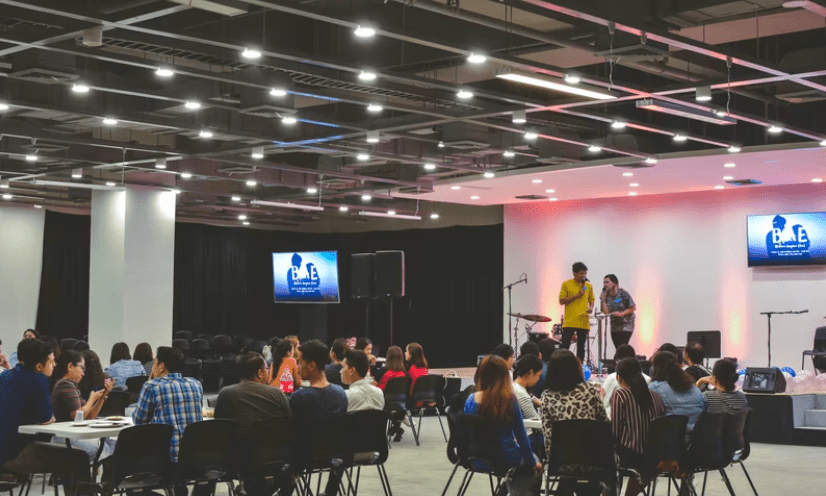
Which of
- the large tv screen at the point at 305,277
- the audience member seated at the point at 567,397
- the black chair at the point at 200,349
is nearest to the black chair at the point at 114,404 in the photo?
the audience member seated at the point at 567,397

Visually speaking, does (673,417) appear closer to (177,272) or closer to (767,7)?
(767,7)

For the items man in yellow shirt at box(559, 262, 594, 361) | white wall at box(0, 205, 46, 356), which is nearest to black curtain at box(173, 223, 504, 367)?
white wall at box(0, 205, 46, 356)

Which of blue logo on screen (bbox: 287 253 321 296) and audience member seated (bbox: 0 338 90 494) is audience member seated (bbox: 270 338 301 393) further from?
blue logo on screen (bbox: 287 253 321 296)

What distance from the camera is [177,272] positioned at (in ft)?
77.9

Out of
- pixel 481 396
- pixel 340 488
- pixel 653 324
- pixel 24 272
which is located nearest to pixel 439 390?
pixel 340 488

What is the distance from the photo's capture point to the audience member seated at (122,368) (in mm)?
10695

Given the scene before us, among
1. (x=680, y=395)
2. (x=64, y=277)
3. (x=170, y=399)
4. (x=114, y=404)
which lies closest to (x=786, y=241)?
(x=680, y=395)

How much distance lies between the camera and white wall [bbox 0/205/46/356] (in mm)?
20531

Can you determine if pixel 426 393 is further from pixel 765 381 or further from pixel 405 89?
pixel 765 381

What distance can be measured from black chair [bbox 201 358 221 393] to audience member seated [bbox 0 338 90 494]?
12.9 metres

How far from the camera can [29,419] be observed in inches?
259

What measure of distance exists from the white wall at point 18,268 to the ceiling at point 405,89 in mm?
5116

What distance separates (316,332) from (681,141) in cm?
Result: 1319

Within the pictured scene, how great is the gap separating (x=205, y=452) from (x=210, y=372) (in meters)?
13.7
